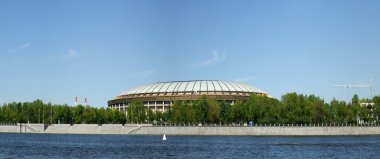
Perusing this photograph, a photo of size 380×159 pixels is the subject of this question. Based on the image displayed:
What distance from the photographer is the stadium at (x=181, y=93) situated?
176 meters

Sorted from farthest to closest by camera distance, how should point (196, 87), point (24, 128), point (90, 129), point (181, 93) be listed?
point (196, 87) < point (181, 93) < point (24, 128) < point (90, 129)

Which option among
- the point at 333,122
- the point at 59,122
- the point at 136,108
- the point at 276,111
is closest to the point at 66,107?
the point at 59,122

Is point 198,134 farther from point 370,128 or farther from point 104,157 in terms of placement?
point 104,157

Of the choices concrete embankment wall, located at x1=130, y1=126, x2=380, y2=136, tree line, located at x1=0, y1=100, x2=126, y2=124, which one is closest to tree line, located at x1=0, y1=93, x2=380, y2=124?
concrete embankment wall, located at x1=130, y1=126, x2=380, y2=136

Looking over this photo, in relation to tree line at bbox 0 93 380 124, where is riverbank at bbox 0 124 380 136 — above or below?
below

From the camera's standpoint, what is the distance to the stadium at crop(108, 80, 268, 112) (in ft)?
578

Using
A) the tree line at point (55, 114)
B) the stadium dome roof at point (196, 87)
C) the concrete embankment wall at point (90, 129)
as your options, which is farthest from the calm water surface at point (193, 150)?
the stadium dome roof at point (196, 87)

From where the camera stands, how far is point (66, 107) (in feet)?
538

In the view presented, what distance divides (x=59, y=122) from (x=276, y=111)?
214 feet

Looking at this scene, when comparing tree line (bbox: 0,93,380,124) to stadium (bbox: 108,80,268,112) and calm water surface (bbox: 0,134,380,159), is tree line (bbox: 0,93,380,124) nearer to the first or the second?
stadium (bbox: 108,80,268,112)

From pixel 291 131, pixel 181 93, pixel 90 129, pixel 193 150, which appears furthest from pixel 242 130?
pixel 181 93

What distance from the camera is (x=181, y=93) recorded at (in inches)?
7131

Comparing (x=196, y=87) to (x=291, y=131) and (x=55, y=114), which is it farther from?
(x=291, y=131)

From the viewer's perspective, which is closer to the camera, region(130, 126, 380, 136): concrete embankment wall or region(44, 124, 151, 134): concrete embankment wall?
region(130, 126, 380, 136): concrete embankment wall
